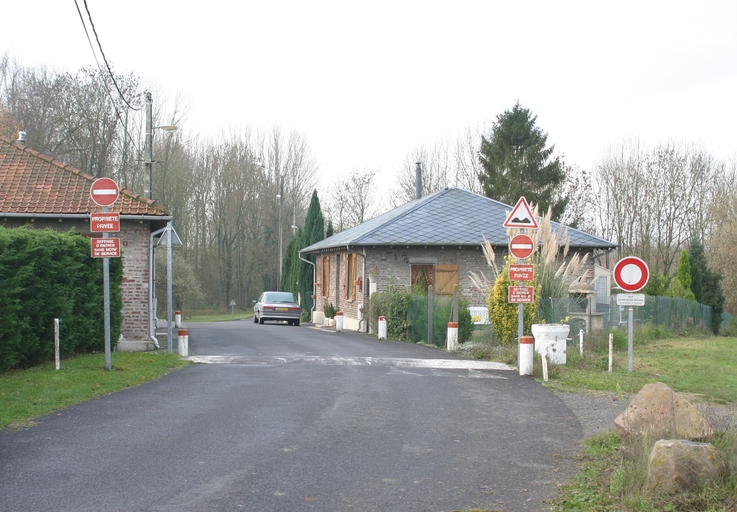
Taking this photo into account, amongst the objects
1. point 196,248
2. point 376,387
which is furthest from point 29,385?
point 196,248

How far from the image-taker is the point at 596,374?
13820 mm

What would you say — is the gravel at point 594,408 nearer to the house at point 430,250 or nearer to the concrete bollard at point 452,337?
the concrete bollard at point 452,337

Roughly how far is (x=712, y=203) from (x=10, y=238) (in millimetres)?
40936

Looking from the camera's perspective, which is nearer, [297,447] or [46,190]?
[297,447]

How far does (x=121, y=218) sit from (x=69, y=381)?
671 centimetres

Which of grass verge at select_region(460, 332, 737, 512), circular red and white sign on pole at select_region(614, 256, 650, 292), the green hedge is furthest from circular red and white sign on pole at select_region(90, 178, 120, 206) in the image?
circular red and white sign on pole at select_region(614, 256, 650, 292)

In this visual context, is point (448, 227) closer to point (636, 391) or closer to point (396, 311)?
point (396, 311)

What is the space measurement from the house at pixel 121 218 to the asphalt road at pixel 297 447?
535 cm

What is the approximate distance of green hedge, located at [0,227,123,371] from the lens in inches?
467

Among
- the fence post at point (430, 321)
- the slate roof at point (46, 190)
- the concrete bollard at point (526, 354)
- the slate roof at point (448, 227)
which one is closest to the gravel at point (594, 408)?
the concrete bollard at point (526, 354)

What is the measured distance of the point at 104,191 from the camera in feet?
41.8

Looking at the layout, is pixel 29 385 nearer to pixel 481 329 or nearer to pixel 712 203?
pixel 481 329

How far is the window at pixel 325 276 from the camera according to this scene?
36.2 metres

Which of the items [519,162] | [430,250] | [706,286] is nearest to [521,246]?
[430,250]
